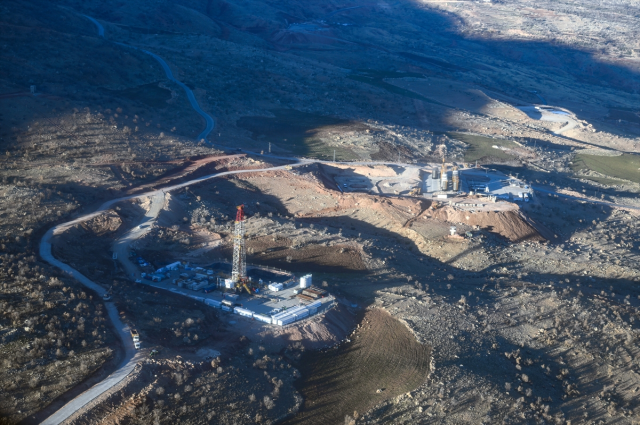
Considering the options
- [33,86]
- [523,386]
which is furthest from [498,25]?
[523,386]

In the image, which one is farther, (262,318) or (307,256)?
(307,256)

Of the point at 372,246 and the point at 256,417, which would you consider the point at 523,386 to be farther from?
the point at 372,246

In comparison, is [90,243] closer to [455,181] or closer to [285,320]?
[285,320]

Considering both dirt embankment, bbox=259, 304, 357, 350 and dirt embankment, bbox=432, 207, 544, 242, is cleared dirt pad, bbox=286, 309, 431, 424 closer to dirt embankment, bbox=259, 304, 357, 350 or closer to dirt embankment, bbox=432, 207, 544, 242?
dirt embankment, bbox=259, 304, 357, 350

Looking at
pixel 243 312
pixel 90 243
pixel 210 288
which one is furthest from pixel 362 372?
pixel 90 243

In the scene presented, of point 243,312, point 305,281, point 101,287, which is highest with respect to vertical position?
point 305,281
